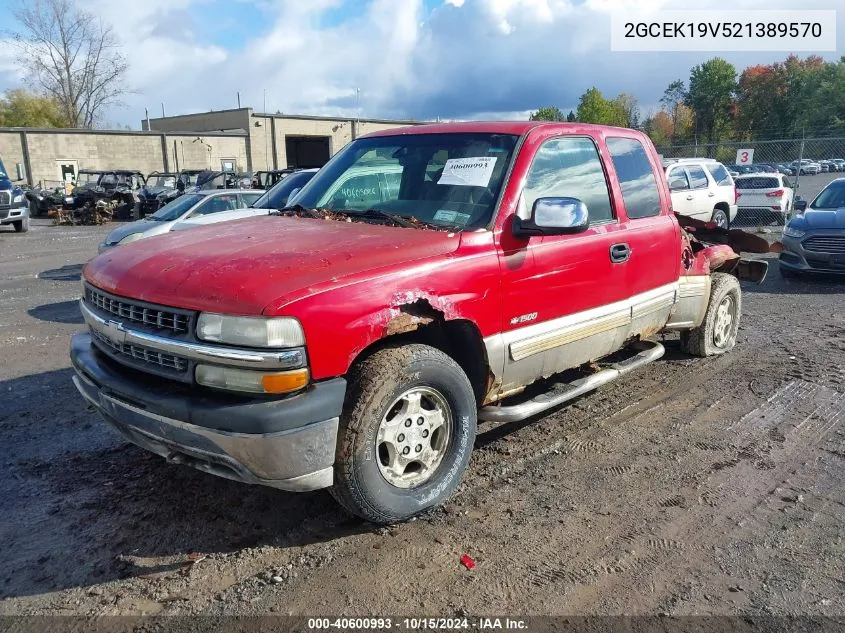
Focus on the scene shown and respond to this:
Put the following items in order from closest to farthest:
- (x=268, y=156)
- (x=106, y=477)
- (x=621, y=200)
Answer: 1. (x=106, y=477)
2. (x=621, y=200)
3. (x=268, y=156)

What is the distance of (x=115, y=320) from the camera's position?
3254 mm

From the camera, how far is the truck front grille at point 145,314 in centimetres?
292

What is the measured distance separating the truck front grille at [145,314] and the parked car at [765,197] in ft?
57.4

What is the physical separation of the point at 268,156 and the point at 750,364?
48.0m

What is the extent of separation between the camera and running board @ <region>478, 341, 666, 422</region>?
378 centimetres

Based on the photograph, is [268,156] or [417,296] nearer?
[417,296]

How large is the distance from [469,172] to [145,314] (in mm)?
1950

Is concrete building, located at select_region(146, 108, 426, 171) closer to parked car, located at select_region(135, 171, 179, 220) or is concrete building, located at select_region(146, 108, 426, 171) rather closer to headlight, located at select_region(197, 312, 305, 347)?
parked car, located at select_region(135, 171, 179, 220)

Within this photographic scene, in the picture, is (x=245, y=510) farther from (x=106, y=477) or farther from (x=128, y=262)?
(x=128, y=262)

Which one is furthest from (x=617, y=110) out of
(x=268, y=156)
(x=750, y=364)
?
(x=750, y=364)

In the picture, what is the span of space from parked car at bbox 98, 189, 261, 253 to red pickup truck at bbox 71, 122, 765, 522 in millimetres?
6629

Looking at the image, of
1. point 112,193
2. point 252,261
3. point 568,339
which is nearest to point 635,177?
point 568,339

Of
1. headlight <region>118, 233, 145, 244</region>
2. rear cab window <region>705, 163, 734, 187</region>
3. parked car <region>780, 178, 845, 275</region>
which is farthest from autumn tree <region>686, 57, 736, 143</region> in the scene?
headlight <region>118, 233, 145, 244</region>

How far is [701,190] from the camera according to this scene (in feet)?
48.8
